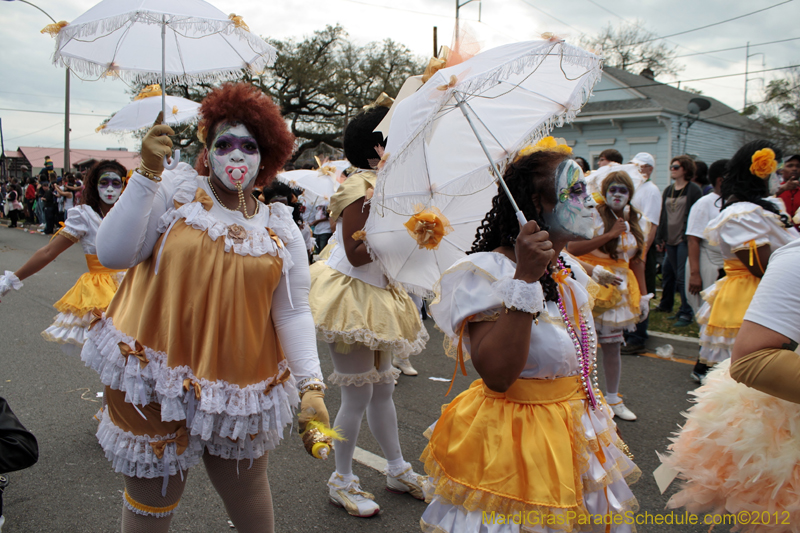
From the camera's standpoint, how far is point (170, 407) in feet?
6.67

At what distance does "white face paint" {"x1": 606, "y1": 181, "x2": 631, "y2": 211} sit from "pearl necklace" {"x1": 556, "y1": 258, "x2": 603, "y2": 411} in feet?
10.4

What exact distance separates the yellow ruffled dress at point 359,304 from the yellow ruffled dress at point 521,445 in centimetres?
110

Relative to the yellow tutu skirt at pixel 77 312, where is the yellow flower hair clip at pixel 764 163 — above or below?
above

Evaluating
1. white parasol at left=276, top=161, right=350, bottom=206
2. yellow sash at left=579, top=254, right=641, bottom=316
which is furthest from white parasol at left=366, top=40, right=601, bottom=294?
white parasol at left=276, top=161, right=350, bottom=206

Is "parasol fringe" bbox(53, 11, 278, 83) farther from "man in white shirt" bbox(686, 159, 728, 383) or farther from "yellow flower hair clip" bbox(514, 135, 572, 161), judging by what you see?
"man in white shirt" bbox(686, 159, 728, 383)

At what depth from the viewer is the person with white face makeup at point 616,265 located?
468 centimetres

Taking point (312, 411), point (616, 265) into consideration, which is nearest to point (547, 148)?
point (312, 411)

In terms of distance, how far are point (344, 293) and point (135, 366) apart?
4.57 feet

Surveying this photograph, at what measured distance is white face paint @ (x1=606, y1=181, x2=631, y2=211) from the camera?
5.00 metres

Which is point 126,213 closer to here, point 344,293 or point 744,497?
point 344,293

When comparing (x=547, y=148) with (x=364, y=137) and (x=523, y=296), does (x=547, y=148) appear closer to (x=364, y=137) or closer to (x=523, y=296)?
(x=523, y=296)

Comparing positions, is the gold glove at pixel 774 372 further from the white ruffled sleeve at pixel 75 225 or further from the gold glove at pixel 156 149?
the white ruffled sleeve at pixel 75 225

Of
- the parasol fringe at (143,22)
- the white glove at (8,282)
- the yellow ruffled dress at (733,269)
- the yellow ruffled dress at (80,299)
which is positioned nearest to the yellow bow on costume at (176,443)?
the parasol fringe at (143,22)

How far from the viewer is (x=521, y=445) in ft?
6.20
